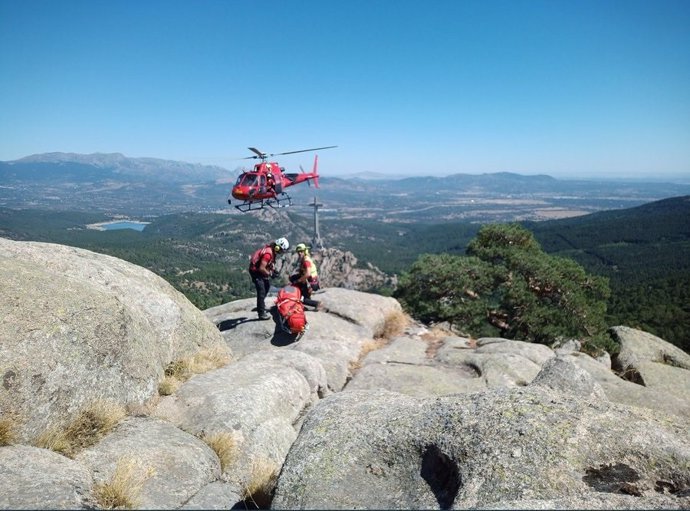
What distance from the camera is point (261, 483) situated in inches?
255

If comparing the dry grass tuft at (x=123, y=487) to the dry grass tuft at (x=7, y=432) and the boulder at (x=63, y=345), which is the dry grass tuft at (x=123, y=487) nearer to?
the dry grass tuft at (x=7, y=432)

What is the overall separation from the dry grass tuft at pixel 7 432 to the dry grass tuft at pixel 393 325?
45.4ft

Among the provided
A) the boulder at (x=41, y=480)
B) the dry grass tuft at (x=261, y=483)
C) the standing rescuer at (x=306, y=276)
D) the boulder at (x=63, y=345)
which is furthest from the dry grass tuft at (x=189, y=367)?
the standing rescuer at (x=306, y=276)

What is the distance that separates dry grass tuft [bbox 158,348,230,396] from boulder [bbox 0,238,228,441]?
23 cm

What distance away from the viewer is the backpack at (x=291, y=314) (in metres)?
15.3

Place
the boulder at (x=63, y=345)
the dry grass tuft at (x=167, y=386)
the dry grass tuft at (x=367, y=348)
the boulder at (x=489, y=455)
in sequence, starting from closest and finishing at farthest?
the boulder at (x=489, y=455) → the boulder at (x=63, y=345) → the dry grass tuft at (x=167, y=386) → the dry grass tuft at (x=367, y=348)

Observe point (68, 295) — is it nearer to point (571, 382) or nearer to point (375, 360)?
point (375, 360)

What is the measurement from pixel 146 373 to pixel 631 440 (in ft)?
27.6

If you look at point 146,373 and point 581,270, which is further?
point 581,270

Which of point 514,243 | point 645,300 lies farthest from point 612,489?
point 645,300

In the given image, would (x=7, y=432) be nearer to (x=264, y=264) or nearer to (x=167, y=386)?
(x=167, y=386)

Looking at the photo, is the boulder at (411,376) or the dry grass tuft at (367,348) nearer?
the boulder at (411,376)

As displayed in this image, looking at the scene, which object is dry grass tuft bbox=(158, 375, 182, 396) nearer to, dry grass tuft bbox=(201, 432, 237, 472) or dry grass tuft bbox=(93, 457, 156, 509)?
dry grass tuft bbox=(201, 432, 237, 472)

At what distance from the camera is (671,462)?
465cm
